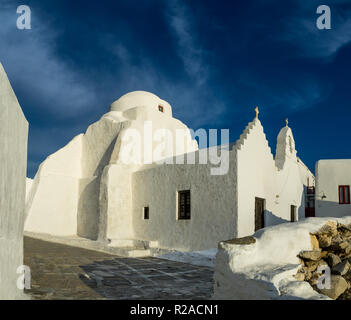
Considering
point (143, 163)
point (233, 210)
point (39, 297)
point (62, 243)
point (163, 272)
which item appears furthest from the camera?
point (143, 163)

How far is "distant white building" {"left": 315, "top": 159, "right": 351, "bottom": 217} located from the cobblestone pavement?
6687 mm

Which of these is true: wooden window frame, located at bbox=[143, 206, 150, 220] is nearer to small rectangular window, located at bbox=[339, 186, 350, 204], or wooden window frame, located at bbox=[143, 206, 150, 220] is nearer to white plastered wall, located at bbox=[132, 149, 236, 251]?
white plastered wall, located at bbox=[132, 149, 236, 251]

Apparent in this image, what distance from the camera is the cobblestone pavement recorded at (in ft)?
16.0

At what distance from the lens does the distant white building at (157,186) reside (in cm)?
1024

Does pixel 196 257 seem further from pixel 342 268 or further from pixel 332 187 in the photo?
pixel 332 187

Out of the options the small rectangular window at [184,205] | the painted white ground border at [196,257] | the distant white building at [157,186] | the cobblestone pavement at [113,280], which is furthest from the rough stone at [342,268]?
the small rectangular window at [184,205]

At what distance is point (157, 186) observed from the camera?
40.8ft

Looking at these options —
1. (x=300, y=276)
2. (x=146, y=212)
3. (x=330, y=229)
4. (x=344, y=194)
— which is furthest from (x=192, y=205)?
(x=300, y=276)

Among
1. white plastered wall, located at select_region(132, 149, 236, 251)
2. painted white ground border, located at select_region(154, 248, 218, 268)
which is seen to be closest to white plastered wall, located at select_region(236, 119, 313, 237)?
white plastered wall, located at select_region(132, 149, 236, 251)

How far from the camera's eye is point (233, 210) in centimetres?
973

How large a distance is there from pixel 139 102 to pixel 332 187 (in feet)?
34.1
